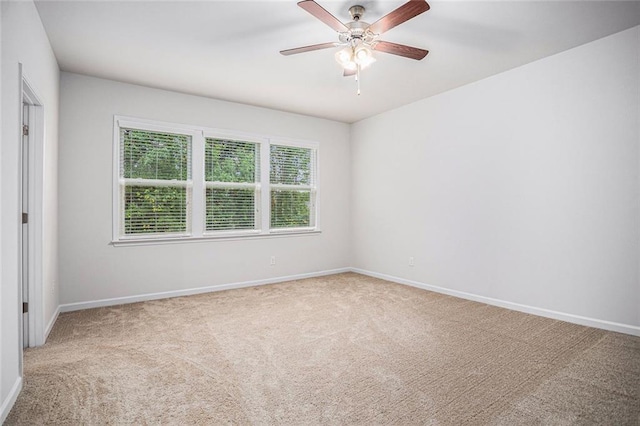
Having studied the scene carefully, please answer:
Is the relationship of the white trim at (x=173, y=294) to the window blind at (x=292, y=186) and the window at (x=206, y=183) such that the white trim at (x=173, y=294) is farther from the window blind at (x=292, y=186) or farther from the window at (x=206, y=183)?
the window blind at (x=292, y=186)

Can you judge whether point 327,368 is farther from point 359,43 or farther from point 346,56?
point 359,43

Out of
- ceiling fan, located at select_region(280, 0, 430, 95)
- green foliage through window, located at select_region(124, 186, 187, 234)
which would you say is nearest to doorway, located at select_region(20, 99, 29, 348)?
green foliage through window, located at select_region(124, 186, 187, 234)

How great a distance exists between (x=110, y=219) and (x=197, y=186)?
3.61ft

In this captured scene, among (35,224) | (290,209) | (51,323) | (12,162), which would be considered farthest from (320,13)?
(51,323)

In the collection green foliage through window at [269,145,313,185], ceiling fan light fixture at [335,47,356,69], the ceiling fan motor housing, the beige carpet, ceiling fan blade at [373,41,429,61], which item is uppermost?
the ceiling fan motor housing

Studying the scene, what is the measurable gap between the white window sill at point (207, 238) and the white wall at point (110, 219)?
2.1 inches

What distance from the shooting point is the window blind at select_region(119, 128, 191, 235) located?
167 inches

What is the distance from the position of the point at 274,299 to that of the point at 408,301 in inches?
66.1

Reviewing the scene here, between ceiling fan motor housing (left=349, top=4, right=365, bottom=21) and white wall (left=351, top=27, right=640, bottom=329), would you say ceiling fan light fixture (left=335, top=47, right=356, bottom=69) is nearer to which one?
ceiling fan motor housing (left=349, top=4, right=365, bottom=21)

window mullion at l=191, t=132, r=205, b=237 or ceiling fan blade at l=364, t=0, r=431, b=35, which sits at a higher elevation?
ceiling fan blade at l=364, t=0, r=431, b=35

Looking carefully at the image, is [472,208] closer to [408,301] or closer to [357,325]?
[408,301]

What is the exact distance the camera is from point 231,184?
4.97m

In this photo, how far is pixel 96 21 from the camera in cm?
284

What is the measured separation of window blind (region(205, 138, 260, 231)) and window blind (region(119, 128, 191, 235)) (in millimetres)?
305
